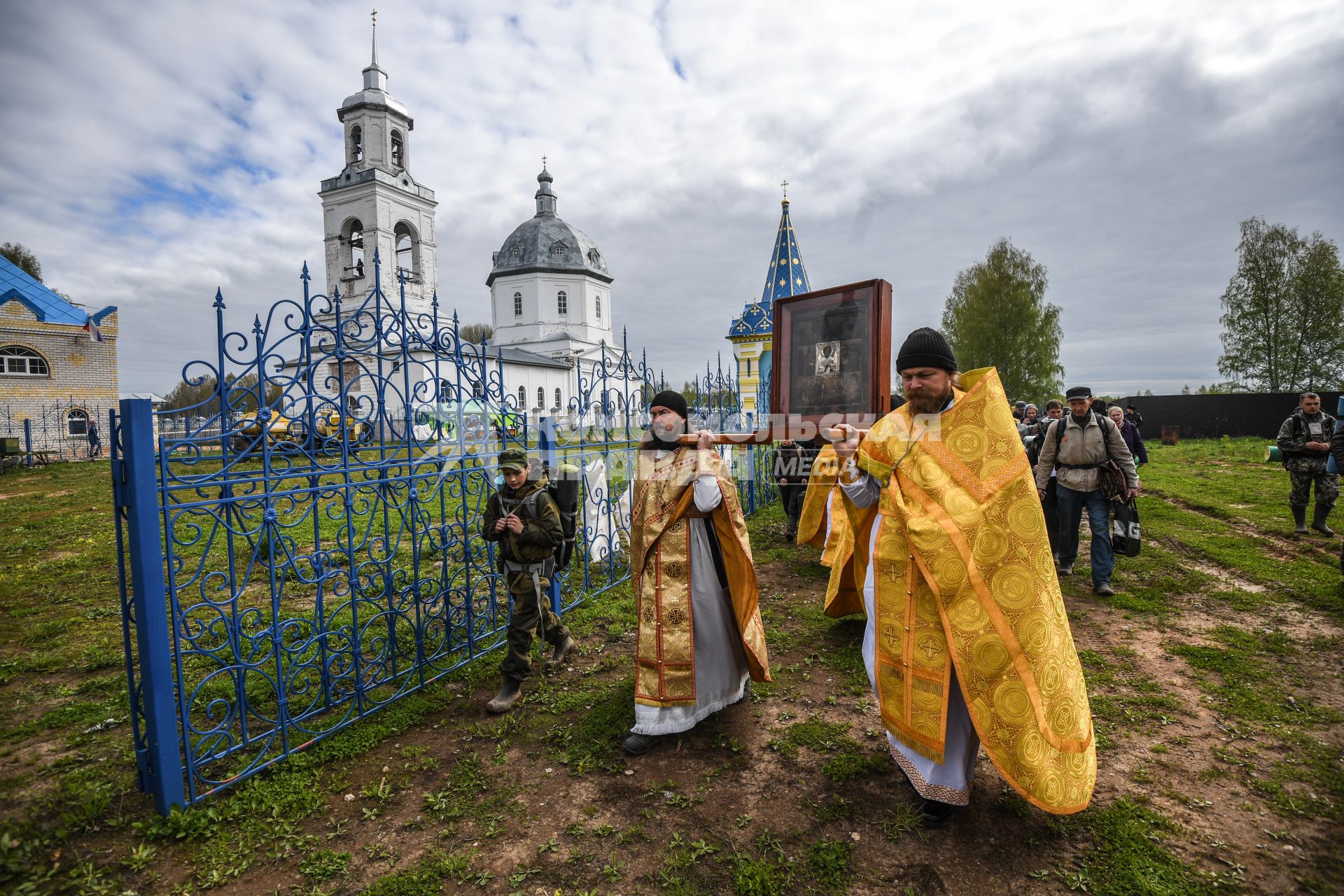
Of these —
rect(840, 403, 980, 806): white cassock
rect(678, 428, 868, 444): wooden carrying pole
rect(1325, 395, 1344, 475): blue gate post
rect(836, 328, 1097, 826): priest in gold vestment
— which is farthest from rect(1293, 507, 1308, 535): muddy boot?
rect(840, 403, 980, 806): white cassock

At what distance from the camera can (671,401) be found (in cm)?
359

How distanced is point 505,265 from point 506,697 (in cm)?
4403

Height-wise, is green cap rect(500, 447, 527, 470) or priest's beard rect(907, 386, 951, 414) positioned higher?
priest's beard rect(907, 386, 951, 414)

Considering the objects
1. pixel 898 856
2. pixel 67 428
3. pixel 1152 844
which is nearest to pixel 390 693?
pixel 898 856

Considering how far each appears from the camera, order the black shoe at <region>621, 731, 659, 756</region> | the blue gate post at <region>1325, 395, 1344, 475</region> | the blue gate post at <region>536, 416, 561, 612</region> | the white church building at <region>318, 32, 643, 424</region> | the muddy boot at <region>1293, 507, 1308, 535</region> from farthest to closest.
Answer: the white church building at <region>318, 32, 643, 424</region>, the muddy boot at <region>1293, 507, 1308, 535</region>, the blue gate post at <region>1325, 395, 1344, 475</region>, the blue gate post at <region>536, 416, 561, 612</region>, the black shoe at <region>621, 731, 659, 756</region>

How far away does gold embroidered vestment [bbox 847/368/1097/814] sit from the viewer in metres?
2.40

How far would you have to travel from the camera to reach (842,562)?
4.50 metres

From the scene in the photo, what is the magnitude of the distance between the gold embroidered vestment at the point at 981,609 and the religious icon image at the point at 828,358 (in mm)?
1891

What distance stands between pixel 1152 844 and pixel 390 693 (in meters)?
4.18

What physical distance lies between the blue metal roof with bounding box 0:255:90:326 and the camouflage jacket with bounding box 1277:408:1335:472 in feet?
109

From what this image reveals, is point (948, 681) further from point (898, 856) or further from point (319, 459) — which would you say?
point (319, 459)

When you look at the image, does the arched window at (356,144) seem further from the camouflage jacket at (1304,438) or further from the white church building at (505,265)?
the camouflage jacket at (1304,438)

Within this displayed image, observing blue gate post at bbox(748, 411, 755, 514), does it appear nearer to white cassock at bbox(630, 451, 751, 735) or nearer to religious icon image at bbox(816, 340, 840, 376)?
religious icon image at bbox(816, 340, 840, 376)

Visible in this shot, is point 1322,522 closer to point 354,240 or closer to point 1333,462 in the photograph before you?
point 1333,462
